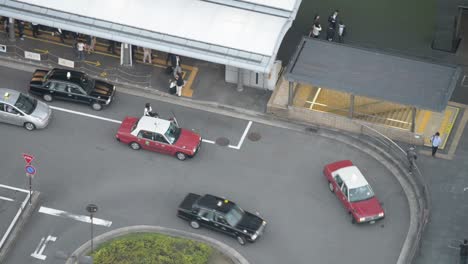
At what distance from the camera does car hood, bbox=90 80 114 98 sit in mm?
55906

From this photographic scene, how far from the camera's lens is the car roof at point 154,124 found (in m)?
52.6

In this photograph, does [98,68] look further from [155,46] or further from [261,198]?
[261,198]

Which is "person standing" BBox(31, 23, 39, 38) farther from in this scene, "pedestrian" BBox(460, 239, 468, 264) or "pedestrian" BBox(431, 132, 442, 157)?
"pedestrian" BBox(460, 239, 468, 264)

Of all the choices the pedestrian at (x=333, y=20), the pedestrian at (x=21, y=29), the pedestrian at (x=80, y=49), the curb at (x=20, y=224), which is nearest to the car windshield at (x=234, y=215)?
the curb at (x=20, y=224)

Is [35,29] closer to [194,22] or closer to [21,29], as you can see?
[21,29]

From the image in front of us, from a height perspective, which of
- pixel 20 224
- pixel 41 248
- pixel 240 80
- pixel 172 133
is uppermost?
pixel 240 80

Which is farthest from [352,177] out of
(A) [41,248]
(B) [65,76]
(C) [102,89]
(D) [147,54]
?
(B) [65,76]

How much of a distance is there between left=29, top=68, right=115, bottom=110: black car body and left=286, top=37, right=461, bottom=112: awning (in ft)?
35.8

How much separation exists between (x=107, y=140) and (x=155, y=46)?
19.5ft

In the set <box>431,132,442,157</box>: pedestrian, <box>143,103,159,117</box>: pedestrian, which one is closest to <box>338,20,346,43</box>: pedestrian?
<box>431,132,442,157</box>: pedestrian

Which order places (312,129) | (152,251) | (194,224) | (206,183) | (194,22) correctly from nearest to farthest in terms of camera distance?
(152,251)
(194,224)
(206,183)
(194,22)
(312,129)

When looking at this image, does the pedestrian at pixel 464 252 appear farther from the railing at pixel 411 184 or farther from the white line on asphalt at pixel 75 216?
the white line on asphalt at pixel 75 216

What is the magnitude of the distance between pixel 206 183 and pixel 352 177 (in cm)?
785

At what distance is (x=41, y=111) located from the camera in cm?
5441
